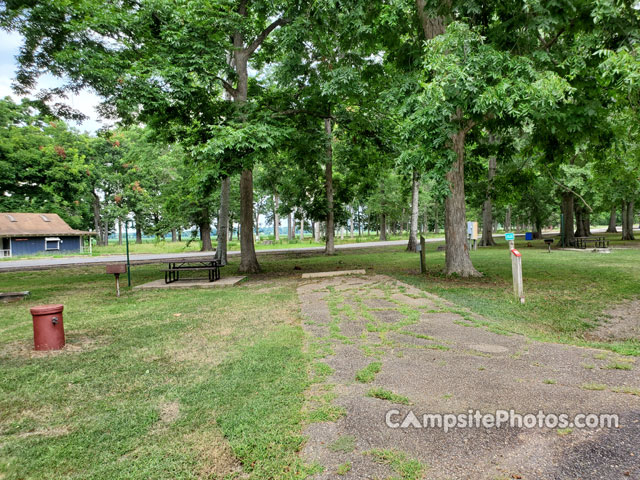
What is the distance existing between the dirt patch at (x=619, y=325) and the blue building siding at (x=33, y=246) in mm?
37253

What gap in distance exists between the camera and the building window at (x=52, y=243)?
100ft

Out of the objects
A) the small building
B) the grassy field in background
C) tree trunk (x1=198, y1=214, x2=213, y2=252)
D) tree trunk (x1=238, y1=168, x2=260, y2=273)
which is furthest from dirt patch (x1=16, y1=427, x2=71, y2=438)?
the small building

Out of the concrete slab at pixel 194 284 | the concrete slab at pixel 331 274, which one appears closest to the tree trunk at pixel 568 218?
the concrete slab at pixel 331 274

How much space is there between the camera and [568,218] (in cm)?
2159

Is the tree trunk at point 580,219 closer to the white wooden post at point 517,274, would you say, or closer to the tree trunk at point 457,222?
the tree trunk at point 457,222

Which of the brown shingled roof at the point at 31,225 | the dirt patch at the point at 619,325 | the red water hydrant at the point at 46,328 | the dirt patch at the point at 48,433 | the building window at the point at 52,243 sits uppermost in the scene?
the brown shingled roof at the point at 31,225

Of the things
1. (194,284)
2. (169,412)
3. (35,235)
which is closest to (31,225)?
(35,235)

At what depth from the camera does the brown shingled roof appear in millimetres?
27938

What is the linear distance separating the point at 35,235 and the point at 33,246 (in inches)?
47.3

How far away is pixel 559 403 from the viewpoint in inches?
113

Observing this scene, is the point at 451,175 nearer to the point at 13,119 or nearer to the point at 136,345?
the point at 136,345

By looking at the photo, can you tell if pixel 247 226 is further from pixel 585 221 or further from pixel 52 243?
pixel 585 221

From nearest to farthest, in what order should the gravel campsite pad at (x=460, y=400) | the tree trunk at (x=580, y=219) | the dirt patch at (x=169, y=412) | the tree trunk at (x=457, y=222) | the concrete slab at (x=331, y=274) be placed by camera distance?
the gravel campsite pad at (x=460, y=400) → the dirt patch at (x=169, y=412) → the tree trunk at (x=457, y=222) → the concrete slab at (x=331, y=274) → the tree trunk at (x=580, y=219)

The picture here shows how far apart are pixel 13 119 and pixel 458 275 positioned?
3842 cm
